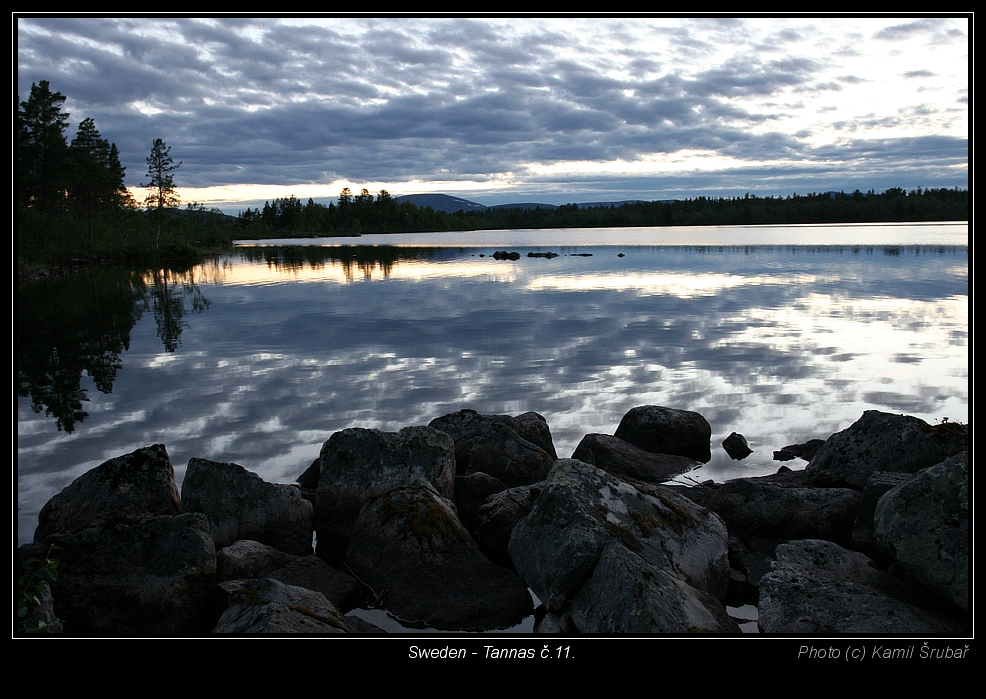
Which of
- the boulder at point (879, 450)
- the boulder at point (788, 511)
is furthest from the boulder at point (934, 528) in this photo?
the boulder at point (879, 450)

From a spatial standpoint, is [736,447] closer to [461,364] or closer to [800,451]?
[800,451]

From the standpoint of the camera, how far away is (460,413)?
11.2 m

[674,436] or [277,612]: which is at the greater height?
[674,436]

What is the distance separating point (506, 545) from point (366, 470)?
2296mm

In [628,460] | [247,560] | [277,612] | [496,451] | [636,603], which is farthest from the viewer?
[628,460]

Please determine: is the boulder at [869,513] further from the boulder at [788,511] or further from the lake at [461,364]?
the lake at [461,364]

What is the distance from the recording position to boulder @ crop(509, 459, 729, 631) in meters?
6.15

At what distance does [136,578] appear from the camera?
661 centimetres

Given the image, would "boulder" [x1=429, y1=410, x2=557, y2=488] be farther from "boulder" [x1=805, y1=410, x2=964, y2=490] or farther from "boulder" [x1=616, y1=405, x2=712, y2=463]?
"boulder" [x1=805, y1=410, x2=964, y2=490]

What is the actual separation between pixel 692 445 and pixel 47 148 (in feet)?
165

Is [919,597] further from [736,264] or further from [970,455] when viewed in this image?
[736,264]

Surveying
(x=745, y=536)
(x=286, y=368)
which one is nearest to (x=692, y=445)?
(x=745, y=536)

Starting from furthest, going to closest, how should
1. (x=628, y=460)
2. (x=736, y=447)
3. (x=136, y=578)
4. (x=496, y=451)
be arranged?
1. (x=736, y=447)
2. (x=628, y=460)
3. (x=496, y=451)
4. (x=136, y=578)

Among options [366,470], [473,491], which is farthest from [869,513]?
[366,470]
